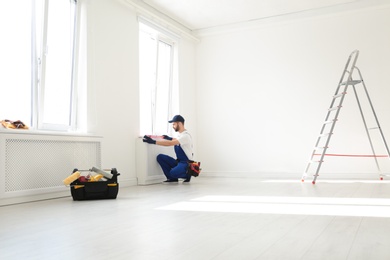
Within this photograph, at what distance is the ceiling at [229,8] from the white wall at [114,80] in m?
0.85

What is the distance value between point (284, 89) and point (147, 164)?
314cm

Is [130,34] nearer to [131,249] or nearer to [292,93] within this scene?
[292,93]

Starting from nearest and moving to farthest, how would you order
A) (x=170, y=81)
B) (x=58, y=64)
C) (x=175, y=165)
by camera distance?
(x=58, y=64) < (x=175, y=165) < (x=170, y=81)

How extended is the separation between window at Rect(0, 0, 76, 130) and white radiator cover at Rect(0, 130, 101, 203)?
33cm

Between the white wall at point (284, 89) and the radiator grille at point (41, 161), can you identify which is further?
the white wall at point (284, 89)

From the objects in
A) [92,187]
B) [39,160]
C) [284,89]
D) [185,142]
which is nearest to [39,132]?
[39,160]

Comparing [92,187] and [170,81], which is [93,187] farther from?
[170,81]

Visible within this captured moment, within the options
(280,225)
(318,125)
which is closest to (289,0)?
(318,125)

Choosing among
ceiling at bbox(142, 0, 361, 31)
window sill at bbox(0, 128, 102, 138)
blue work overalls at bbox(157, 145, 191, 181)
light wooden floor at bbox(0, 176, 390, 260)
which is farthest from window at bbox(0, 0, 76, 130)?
ceiling at bbox(142, 0, 361, 31)

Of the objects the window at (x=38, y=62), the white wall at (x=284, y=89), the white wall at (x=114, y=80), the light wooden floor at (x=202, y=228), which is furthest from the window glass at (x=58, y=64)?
the white wall at (x=284, y=89)

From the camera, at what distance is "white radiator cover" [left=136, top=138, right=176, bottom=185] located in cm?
597

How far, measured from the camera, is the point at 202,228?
251cm

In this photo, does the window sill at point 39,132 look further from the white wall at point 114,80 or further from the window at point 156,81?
the window at point 156,81

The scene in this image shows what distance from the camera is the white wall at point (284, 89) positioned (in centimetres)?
661
